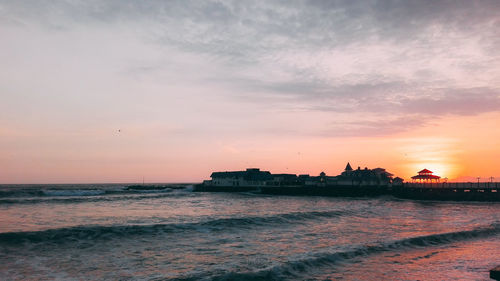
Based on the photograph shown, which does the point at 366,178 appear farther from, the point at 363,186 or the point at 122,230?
the point at 122,230

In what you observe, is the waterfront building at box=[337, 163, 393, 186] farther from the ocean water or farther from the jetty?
the ocean water

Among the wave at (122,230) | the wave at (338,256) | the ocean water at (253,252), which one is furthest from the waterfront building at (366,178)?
the wave at (338,256)

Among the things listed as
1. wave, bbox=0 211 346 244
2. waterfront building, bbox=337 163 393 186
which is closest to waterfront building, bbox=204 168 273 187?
waterfront building, bbox=337 163 393 186

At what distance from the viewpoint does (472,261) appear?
15836 millimetres

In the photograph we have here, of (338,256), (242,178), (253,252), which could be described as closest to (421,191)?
(338,256)

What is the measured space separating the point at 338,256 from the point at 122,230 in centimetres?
1598

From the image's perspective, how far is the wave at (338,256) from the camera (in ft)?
43.9

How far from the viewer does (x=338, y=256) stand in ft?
54.6

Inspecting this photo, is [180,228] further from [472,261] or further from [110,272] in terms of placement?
[472,261]

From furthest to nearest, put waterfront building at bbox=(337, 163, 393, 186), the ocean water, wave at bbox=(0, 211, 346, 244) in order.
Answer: waterfront building at bbox=(337, 163, 393, 186)
wave at bbox=(0, 211, 346, 244)
the ocean water

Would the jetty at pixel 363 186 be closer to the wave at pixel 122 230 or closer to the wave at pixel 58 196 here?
the wave at pixel 58 196

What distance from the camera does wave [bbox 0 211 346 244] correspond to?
2194 centimetres

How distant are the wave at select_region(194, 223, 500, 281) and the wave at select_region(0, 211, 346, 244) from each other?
11.4 meters

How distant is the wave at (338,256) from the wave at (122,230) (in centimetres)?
1143
